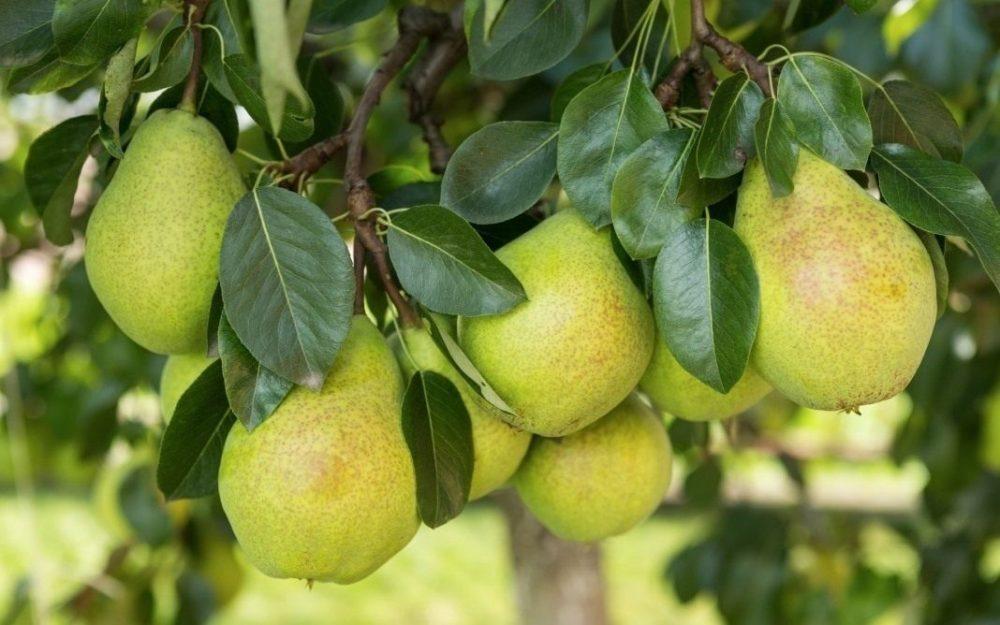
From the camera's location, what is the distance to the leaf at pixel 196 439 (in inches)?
33.0

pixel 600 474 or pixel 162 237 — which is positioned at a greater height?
pixel 162 237

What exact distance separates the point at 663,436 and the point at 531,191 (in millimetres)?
294

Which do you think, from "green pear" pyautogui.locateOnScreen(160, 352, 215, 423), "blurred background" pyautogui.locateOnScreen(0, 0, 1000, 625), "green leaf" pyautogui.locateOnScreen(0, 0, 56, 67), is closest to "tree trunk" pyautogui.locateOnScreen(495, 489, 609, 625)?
"blurred background" pyautogui.locateOnScreen(0, 0, 1000, 625)

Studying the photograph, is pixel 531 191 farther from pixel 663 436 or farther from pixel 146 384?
pixel 146 384

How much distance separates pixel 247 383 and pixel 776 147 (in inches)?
16.0

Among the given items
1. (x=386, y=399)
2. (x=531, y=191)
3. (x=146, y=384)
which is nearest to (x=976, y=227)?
(x=531, y=191)

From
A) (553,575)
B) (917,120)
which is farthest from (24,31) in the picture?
(553,575)

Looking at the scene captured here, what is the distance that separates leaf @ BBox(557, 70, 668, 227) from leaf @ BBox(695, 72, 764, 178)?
57mm

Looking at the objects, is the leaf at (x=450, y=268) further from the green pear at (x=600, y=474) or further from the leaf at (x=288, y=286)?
the green pear at (x=600, y=474)

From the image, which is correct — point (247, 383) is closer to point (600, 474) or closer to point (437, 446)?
point (437, 446)

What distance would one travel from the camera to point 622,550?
17.3ft

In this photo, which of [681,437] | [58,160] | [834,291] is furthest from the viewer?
[681,437]

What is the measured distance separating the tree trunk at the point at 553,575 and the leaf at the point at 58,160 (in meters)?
1.16

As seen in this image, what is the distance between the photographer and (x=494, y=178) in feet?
2.87
